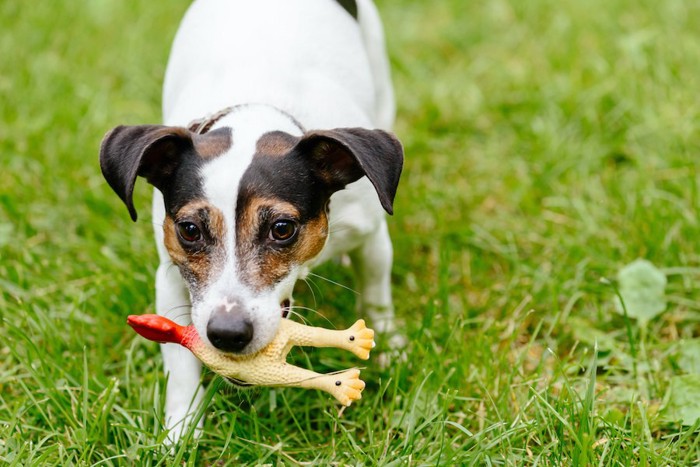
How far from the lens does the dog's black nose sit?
3242mm

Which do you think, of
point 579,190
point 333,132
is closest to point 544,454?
point 333,132

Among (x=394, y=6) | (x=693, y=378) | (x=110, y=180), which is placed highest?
(x=110, y=180)

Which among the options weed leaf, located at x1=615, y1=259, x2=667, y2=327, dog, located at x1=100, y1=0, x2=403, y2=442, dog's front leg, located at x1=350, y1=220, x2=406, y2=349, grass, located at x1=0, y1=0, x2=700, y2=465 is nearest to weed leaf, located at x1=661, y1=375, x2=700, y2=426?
grass, located at x1=0, y1=0, x2=700, y2=465

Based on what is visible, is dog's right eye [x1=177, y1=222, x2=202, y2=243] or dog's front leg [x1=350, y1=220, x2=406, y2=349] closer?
dog's right eye [x1=177, y1=222, x2=202, y2=243]

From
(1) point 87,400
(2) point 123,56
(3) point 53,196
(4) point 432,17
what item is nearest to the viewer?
(1) point 87,400

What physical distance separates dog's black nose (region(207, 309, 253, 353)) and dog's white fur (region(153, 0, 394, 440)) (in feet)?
0.21

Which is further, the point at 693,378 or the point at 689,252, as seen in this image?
the point at 689,252

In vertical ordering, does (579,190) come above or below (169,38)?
below

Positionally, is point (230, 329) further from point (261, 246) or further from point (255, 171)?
point (255, 171)

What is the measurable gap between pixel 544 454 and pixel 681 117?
336cm

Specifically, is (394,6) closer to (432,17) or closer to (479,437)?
(432,17)

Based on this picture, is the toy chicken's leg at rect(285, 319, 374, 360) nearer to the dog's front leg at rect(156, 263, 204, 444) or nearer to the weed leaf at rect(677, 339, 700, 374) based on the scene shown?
the dog's front leg at rect(156, 263, 204, 444)

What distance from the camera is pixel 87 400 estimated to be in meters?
3.92

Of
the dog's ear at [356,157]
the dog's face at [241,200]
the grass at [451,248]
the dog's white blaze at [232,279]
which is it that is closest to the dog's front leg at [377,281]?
the grass at [451,248]
